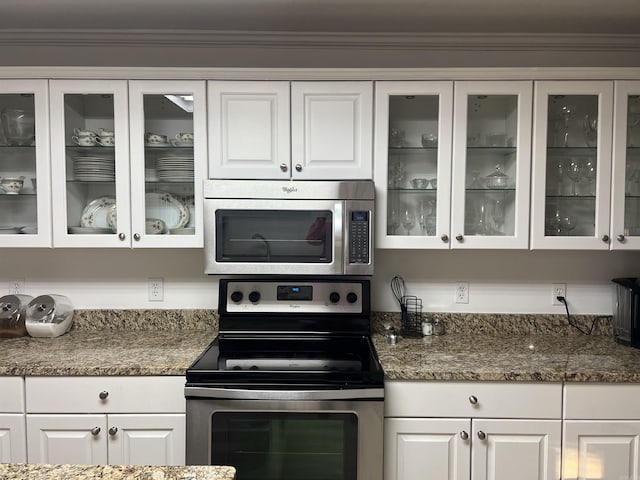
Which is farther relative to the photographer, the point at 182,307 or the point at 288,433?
the point at 182,307

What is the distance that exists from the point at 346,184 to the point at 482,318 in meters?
1.06

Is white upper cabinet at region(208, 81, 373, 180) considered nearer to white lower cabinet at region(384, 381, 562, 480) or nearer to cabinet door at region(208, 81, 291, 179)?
cabinet door at region(208, 81, 291, 179)

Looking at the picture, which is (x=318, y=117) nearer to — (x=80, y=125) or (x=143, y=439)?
(x=80, y=125)

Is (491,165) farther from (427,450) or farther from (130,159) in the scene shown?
(130,159)

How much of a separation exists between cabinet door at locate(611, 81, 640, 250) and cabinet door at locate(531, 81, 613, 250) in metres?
0.03

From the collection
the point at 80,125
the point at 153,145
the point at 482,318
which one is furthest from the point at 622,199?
the point at 80,125

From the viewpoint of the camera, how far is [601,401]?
1574mm

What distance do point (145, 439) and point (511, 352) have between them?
5.20 ft

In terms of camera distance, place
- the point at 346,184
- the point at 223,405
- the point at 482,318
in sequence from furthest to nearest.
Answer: the point at 482,318 < the point at 346,184 < the point at 223,405

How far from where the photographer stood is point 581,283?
2.15 meters

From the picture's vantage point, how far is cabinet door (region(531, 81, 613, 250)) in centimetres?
182

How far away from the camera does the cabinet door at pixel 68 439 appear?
160cm

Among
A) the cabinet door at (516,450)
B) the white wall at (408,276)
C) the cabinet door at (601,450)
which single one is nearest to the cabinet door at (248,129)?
the white wall at (408,276)

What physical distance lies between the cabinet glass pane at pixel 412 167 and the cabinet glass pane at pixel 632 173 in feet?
2.83
